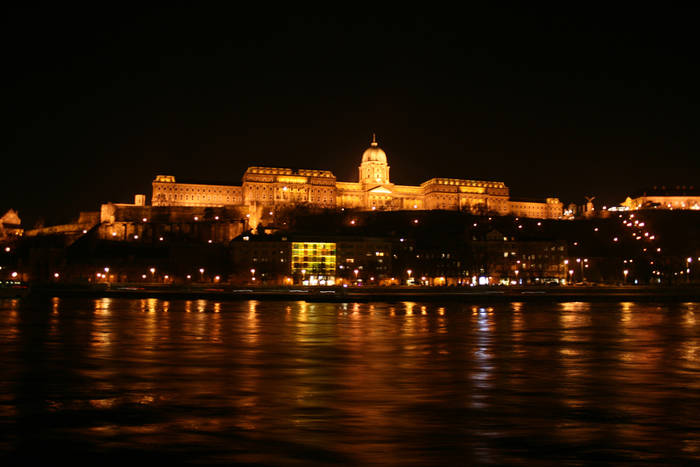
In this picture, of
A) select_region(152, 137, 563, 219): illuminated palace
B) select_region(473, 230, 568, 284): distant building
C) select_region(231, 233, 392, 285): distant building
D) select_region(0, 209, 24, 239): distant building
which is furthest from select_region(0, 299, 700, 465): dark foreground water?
select_region(0, 209, 24, 239): distant building

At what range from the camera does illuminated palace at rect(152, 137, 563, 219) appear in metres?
119

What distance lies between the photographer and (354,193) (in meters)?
132

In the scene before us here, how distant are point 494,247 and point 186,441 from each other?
84687 mm

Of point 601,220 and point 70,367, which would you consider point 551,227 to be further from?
point 70,367

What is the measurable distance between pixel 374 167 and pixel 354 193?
11861 mm

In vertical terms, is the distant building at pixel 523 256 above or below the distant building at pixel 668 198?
below

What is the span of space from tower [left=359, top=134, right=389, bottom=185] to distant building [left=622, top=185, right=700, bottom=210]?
52570 mm

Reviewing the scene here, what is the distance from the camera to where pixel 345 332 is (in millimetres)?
22328

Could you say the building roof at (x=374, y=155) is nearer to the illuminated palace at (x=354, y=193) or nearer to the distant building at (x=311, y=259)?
the illuminated palace at (x=354, y=193)

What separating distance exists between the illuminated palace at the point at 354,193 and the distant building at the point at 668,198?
57.5 feet

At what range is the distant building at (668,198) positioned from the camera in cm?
13825

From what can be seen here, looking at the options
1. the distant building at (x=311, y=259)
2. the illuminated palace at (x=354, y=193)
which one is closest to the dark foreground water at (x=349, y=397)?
the distant building at (x=311, y=259)

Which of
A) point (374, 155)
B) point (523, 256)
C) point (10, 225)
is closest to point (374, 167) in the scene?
point (374, 155)

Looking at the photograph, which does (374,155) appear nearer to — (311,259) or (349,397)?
(311,259)
